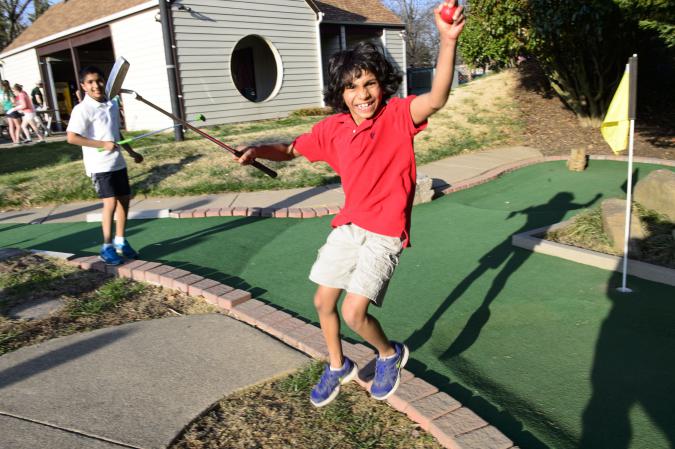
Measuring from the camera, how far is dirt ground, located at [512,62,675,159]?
1016 cm

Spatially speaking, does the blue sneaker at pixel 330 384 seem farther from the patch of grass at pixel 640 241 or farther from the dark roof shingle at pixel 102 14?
the dark roof shingle at pixel 102 14

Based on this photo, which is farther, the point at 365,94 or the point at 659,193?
→ the point at 659,193

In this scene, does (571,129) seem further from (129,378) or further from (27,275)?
(129,378)

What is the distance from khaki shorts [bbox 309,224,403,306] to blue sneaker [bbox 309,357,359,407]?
0.43 m

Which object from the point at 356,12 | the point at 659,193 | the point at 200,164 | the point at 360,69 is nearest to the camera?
the point at 360,69

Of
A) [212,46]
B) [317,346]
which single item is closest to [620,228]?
[317,346]

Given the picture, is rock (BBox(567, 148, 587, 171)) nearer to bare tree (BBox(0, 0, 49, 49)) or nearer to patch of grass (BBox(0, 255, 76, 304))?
patch of grass (BBox(0, 255, 76, 304))

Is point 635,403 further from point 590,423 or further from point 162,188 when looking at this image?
point 162,188

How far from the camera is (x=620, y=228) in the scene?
14.9 ft

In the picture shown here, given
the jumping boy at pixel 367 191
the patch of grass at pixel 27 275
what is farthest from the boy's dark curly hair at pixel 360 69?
the patch of grass at pixel 27 275

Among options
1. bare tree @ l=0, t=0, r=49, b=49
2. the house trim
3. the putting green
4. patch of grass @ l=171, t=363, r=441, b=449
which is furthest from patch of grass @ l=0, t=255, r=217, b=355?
bare tree @ l=0, t=0, r=49, b=49

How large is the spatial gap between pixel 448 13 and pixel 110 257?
3.79 meters

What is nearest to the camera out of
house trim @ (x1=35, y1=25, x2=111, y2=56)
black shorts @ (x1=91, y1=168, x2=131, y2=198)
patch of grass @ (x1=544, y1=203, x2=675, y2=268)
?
patch of grass @ (x1=544, y1=203, x2=675, y2=268)

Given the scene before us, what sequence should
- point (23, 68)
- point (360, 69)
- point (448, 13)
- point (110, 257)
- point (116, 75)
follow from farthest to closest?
point (23, 68)
point (110, 257)
point (116, 75)
point (360, 69)
point (448, 13)
